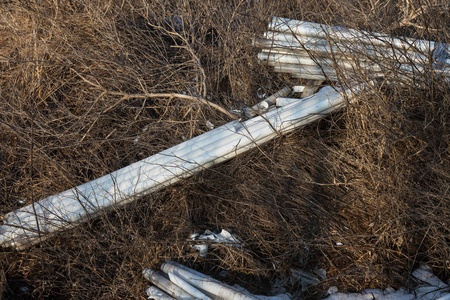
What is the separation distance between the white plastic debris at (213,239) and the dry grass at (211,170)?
0.21 ft

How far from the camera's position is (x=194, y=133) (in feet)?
11.4

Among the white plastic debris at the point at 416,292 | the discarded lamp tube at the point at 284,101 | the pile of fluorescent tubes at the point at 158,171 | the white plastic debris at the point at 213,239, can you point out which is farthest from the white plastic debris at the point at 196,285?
the discarded lamp tube at the point at 284,101

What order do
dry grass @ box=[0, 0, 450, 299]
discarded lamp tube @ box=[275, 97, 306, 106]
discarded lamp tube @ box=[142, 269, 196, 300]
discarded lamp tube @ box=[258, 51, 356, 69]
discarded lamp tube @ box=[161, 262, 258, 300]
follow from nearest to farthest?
discarded lamp tube @ box=[161, 262, 258, 300] → discarded lamp tube @ box=[142, 269, 196, 300] → dry grass @ box=[0, 0, 450, 299] → discarded lamp tube @ box=[275, 97, 306, 106] → discarded lamp tube @ box=[258, 51, 356, 69]

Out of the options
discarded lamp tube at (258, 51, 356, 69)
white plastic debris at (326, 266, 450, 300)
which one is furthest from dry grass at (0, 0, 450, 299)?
discarded lamp tube at (258, 51, 356, 69)

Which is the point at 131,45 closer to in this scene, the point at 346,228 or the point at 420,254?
the point at 346,228

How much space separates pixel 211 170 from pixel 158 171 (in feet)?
1.30

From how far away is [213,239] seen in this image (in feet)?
9.38

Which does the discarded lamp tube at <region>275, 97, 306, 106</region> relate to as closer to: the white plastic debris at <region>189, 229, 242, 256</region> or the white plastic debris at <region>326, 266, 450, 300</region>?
the white plastic debris at <region>189, 229, 242, 256</region>

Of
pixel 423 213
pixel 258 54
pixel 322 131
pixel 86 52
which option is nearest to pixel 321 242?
pixel 423 213

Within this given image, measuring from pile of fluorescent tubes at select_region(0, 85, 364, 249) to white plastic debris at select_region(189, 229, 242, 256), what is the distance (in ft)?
1.55

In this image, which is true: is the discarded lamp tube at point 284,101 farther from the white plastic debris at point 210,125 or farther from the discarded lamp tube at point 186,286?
the discarded lamp tube at point 186,286

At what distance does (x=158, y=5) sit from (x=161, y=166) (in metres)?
1.84

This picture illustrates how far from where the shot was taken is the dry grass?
8.64 ft

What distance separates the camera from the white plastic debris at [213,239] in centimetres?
279
